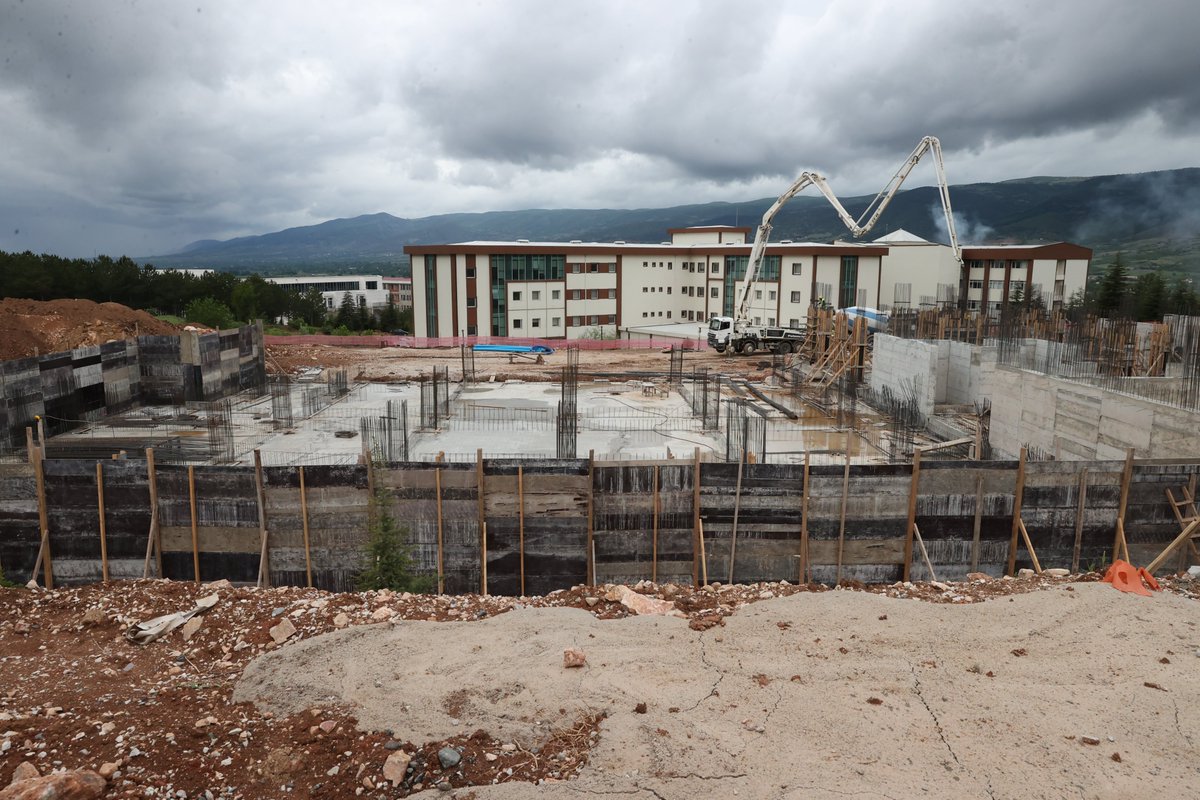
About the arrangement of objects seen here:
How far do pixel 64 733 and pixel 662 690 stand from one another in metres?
4.39

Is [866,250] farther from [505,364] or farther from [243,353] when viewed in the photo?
[243,353]

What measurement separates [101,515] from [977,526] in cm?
1203

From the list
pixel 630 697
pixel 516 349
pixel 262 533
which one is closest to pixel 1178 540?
pixel 630 697

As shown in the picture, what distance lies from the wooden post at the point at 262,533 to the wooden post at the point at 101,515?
204 cm

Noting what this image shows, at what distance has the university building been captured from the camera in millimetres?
51688

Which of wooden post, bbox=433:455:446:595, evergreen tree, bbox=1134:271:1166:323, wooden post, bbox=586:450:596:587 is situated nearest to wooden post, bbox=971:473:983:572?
wooden post, bbox=586:450:596:587

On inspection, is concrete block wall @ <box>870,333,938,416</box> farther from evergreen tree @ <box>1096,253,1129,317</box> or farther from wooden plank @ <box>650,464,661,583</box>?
evergreen tree @ <box>1096,253,1129,317</box>

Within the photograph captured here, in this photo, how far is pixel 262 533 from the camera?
33.9 feet

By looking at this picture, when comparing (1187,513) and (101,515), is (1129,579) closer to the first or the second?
(1187,513)

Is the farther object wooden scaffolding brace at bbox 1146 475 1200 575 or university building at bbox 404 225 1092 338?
university building at bbox 404 225 1092 338

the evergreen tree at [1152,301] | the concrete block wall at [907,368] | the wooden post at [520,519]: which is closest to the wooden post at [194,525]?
the wooden post at [520,519]

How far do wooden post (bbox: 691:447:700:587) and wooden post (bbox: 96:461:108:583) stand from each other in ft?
26.0

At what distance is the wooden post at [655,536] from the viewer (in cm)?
1051

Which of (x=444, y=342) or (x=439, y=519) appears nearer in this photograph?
(x=439, y=519)
